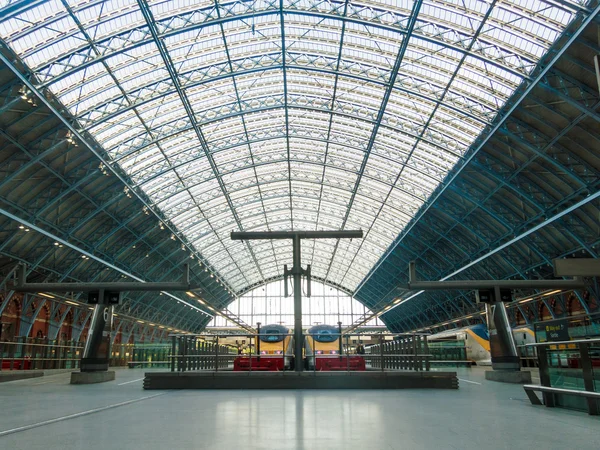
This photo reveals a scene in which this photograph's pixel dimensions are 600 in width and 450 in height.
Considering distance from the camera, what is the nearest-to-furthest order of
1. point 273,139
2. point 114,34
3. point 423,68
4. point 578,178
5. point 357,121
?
point 114,34, point 578,178, point 423,68, point 357,121, point 273,139

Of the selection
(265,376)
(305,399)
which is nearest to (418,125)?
(265,376)

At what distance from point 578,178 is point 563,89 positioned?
6.24 meters

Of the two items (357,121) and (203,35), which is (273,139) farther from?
(203,35)

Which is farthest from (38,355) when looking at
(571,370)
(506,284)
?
(571,370)

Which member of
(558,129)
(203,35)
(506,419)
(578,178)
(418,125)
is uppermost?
(203,35)

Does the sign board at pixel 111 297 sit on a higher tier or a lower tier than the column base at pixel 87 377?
higher

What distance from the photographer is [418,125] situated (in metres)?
34.8

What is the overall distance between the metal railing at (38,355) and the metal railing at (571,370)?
90.2 feet

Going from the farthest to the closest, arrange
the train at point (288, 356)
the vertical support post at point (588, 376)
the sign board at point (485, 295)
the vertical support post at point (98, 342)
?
the vertical support post at point (98, 342)
the sign board at point (485, 295)
the train at point (288, 356)
the vertical support post at point (588, 376)

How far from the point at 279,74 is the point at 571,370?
2860cm

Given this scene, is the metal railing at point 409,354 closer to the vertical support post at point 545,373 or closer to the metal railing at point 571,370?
the vertical support post at point 545,373

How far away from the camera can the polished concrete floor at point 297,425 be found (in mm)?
6227

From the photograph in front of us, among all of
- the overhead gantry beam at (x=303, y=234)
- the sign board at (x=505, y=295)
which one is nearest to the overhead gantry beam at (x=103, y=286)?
the overhead gantry beam at (x=303, y=234)

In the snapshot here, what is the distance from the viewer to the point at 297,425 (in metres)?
7.83
